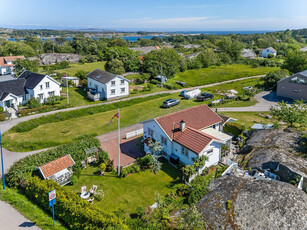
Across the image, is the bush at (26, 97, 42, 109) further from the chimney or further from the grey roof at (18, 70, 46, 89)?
the chimney

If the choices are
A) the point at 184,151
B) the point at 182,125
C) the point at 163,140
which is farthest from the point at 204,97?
the point at 184,151

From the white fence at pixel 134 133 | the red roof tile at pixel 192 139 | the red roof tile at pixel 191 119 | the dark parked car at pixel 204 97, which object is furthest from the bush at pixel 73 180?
the dark parked car at pixel 204 97

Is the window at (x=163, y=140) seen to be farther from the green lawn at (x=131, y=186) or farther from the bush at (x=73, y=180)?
the bush at (x=73, y=180)

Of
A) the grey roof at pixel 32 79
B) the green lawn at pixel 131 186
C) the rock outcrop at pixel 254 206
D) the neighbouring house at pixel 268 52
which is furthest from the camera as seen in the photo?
the neighbouring house at pixel 268 52

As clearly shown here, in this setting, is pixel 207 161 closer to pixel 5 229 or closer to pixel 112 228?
pixel 112 228

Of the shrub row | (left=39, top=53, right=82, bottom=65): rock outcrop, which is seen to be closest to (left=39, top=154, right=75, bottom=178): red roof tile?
the shrub row

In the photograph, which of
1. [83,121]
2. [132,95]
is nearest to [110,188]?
[83,121]
